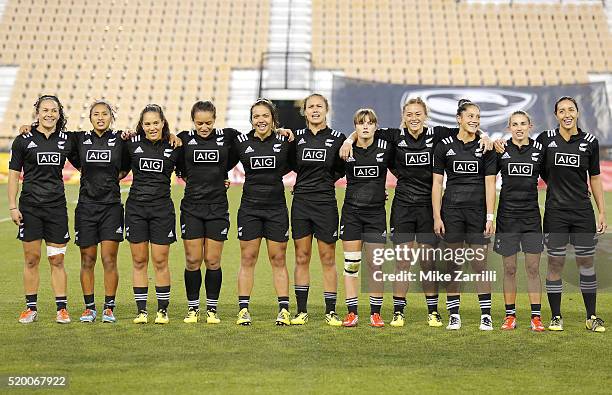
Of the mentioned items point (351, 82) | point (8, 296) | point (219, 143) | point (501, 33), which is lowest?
point (8, 296)

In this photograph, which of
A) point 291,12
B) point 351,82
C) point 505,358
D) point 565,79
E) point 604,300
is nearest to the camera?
point 505,358

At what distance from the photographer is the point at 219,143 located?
6.81 meters

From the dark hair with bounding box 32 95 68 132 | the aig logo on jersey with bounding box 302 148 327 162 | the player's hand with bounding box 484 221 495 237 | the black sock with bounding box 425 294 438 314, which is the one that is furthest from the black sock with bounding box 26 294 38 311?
the player's hand with bounding box 484 221 495 237

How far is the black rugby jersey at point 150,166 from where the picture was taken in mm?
6742

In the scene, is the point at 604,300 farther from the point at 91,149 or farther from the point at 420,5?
the point at 420,5

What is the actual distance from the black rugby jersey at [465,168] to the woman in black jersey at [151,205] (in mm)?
1948

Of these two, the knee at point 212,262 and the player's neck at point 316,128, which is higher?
the player's neck at point 316,128

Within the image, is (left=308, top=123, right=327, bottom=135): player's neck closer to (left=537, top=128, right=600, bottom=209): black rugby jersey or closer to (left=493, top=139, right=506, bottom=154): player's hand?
(left=493, top=139, right=506, bottom=154): player's hand

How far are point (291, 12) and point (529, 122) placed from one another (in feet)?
90.6

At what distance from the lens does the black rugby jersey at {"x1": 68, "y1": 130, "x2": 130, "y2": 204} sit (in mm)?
6746

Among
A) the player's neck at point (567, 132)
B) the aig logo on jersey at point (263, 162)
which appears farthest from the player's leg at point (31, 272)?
the player's neck at point (567, 132)

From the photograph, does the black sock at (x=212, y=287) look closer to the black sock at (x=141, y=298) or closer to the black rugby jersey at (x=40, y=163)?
the black sock at (x=141, y=298)

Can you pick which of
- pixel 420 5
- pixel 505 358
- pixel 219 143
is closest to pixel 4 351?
pixel 219 143

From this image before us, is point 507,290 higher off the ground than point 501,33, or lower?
lower
